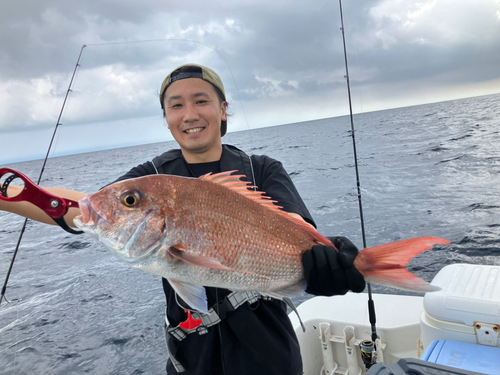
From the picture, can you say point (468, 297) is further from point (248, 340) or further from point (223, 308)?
point (223, 308)

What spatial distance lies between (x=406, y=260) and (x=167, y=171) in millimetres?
1848

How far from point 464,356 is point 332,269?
1.69 meters

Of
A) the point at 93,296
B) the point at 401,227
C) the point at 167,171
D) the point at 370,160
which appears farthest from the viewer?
the point at 370,160

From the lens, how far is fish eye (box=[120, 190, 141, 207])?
1735mm

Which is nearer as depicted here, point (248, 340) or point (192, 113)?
point (248, 340)

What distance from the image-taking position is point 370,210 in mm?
11391

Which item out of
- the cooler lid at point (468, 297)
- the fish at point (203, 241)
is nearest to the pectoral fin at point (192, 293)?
the fish at point (203, 241)

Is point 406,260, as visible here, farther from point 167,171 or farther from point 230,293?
point 167,171

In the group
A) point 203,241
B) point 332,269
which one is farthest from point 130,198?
point 332,269

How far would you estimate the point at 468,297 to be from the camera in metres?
2.87

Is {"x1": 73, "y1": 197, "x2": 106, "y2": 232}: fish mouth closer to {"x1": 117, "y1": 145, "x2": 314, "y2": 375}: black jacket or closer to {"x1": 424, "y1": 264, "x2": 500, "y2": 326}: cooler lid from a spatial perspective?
{"x1": 117, "y1": 145, "x2": 314, "y2": 375}: black jacket

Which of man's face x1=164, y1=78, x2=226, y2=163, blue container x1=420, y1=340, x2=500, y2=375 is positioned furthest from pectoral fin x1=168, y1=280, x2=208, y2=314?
blue container x1=420, y1=340, x2=500, y2=375

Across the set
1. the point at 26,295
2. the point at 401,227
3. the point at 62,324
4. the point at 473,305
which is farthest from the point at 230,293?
the point at 401,227

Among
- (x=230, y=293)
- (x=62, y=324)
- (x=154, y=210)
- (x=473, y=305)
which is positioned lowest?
(x=62, y=324)
